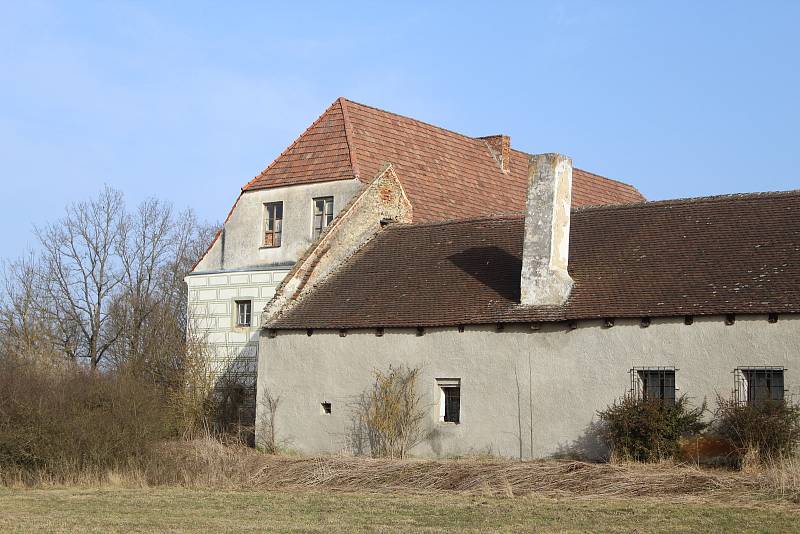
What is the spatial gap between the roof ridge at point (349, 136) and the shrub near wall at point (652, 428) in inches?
467

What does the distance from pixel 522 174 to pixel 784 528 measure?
24.7 m

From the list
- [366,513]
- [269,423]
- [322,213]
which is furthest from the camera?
[322,213]

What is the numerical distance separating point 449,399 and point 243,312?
883cm

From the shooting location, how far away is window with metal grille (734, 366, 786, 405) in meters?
22.1

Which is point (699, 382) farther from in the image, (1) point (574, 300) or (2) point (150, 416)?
(2) point (150, 416)

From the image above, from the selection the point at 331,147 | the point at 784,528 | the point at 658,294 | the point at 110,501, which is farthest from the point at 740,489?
A: the point at 331,147

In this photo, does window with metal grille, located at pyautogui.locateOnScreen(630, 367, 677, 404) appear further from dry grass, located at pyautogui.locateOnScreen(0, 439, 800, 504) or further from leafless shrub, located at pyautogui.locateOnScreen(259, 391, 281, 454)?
leafless shrub, located at pyautogui.locateOnScreen(259, 391, 281, 454)

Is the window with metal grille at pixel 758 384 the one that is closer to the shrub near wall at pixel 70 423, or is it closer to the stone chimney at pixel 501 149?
the shrub near wall at pixel 70 423

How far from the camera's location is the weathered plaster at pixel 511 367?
73.9 feet

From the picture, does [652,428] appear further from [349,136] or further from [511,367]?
[349,136]

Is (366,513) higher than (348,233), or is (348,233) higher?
(348,233)

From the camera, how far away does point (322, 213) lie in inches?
1270

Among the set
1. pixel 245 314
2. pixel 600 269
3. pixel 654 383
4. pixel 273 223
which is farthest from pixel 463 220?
pixel 654 383

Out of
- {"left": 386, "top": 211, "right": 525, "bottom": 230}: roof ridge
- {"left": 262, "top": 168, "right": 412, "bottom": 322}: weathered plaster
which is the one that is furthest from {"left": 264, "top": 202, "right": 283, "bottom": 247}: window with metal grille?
{"left": 386, "top": 211, "right": 525, "bottom": 230}: roof ridge
